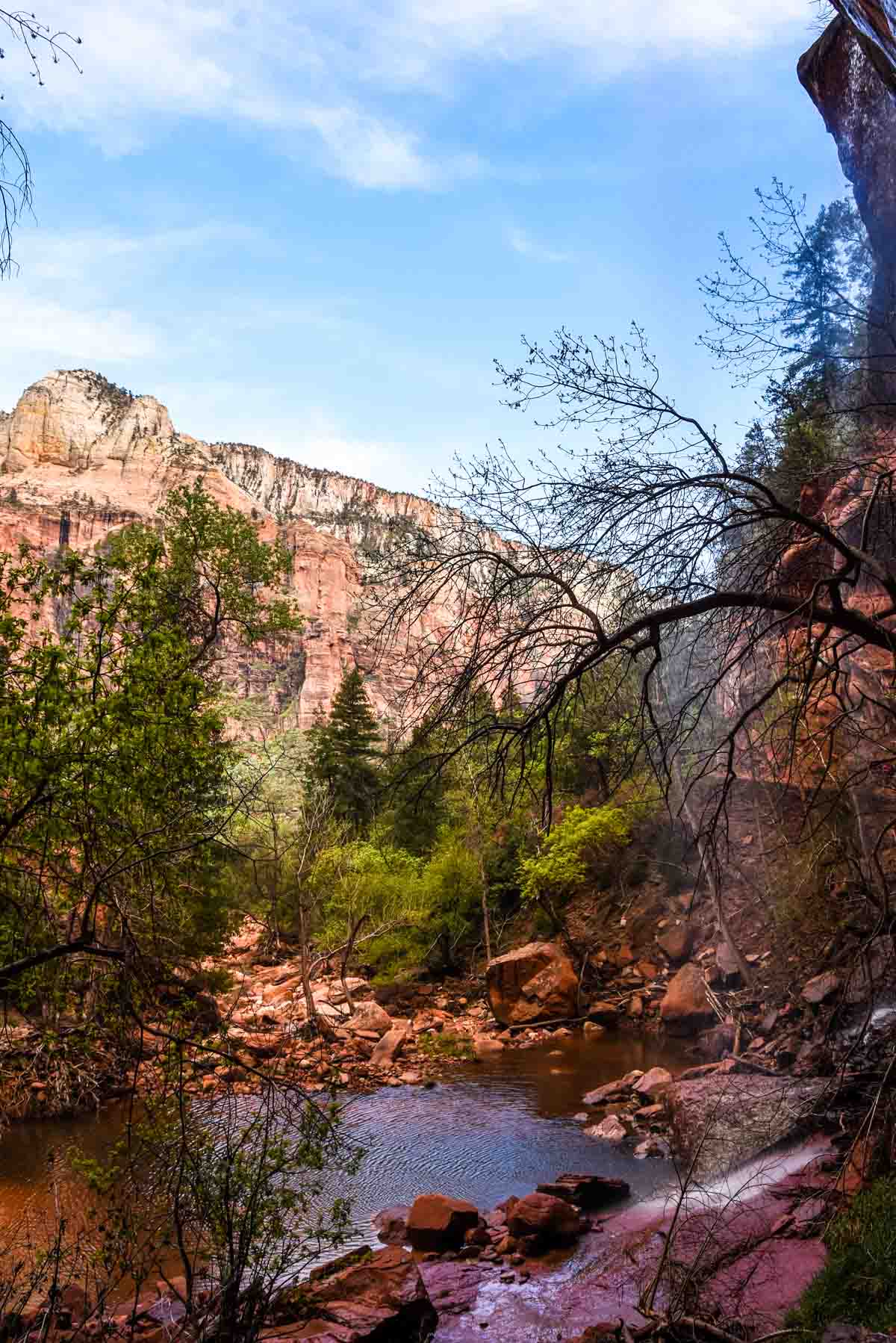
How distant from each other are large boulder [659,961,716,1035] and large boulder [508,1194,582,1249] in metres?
8.18

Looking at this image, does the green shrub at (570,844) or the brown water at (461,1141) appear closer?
the brown water at (461,1141)

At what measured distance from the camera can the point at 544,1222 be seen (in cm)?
863

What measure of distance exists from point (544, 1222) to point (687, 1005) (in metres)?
9.25

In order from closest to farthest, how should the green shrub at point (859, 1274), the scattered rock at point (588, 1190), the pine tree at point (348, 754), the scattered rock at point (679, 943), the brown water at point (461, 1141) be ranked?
the green shrub at point (859, 1274) → the scattered rock at point (588, 1190) → the brown water at point (461, 1141) → the scattered rock at point (679, 943) → the pine tree at point (348, 754)

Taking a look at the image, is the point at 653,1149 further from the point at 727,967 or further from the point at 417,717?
the point at 417,717

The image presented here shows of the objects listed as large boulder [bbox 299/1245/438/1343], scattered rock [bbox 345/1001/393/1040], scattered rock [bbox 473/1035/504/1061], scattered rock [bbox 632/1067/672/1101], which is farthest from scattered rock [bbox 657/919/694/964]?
large boulder [bbox 299/1245/438/1343]

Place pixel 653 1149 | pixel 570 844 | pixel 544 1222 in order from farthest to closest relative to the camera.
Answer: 1. pixel 570 844
2. pixel 653 1149
3. pixel 544 1222

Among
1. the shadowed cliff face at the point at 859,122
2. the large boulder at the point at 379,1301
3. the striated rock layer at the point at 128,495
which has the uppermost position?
the striated rock layer at the point at 128,495

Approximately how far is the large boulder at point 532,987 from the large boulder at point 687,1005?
7.62 feet

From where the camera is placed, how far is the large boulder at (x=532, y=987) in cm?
1922

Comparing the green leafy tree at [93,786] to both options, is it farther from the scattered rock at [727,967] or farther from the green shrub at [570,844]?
the green shrub at [570,844]

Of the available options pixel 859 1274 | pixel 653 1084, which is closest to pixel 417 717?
pixel 859 1274

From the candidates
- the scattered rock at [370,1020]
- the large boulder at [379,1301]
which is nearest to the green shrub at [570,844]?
the scattered rock at [370,1020]

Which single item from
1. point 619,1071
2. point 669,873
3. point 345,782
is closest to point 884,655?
point 619,1071
